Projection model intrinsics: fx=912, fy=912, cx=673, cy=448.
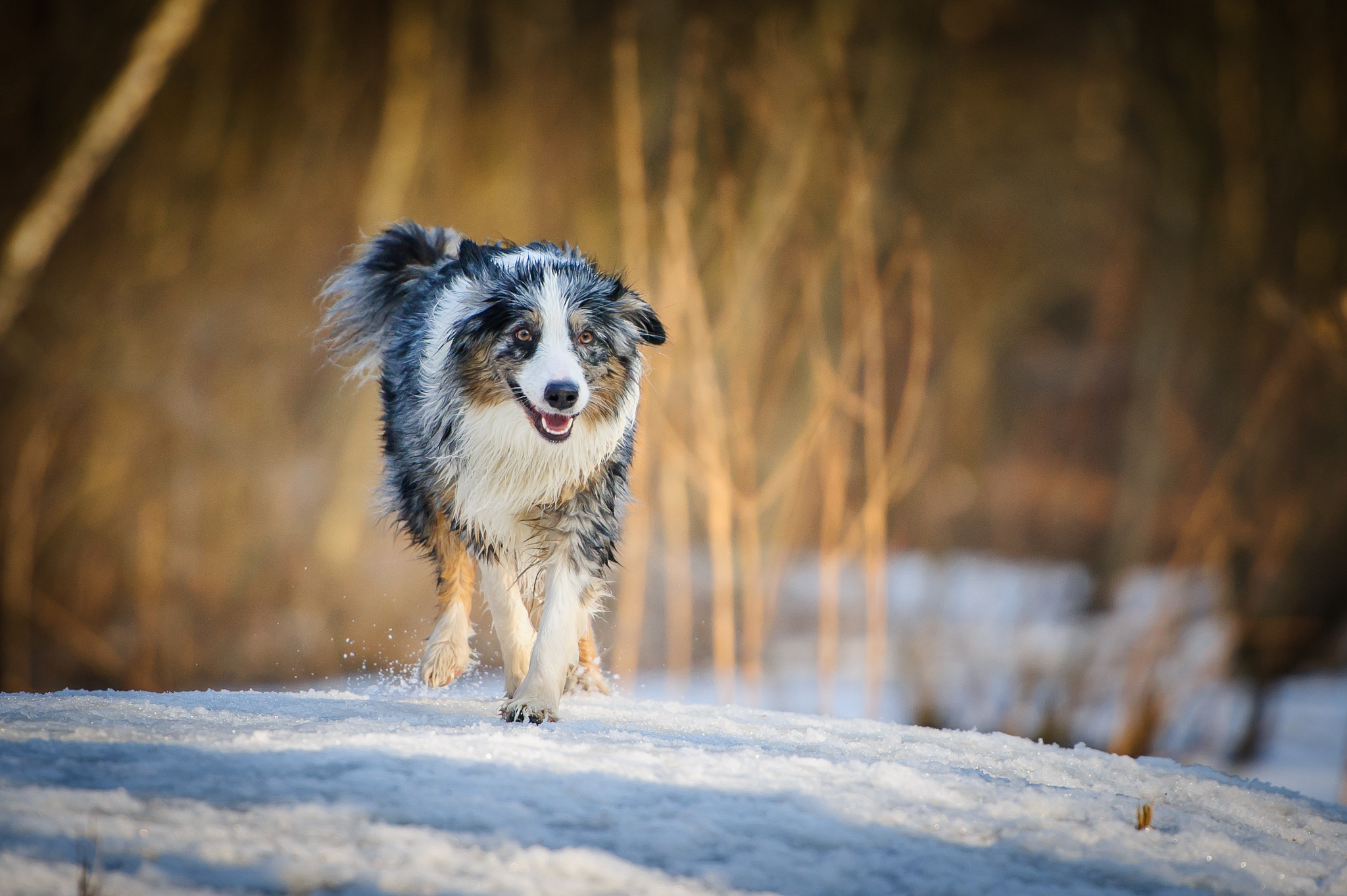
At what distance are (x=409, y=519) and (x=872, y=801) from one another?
2497mm

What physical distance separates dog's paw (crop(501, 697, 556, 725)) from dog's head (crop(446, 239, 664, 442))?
841 mm

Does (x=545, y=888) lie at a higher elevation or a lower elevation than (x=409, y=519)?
lower

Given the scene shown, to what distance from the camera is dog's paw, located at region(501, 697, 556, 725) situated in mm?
2736

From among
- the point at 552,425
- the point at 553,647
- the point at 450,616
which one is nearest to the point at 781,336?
the point at 450,616

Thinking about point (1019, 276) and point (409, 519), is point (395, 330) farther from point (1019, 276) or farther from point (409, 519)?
point (1019, 276)

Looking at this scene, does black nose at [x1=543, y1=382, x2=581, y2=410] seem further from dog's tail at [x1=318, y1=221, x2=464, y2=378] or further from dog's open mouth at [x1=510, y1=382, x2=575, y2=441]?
dog's tail at [x1=318, y1=221, x2=464, y2=378]

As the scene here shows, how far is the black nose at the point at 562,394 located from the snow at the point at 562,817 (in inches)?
39.8

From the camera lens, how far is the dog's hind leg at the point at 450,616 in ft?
11.7

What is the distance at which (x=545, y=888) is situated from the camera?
1.45m

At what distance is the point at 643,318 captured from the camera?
346cm

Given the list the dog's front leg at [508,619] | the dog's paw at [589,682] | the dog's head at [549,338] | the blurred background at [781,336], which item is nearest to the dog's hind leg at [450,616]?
the dog's front leg at [508,619]

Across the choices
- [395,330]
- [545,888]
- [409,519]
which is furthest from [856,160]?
[545,888]

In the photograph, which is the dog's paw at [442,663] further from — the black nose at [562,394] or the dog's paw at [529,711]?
the black nose at [562,394]

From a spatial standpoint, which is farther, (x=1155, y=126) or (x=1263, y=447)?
(x=1155, y=126)
